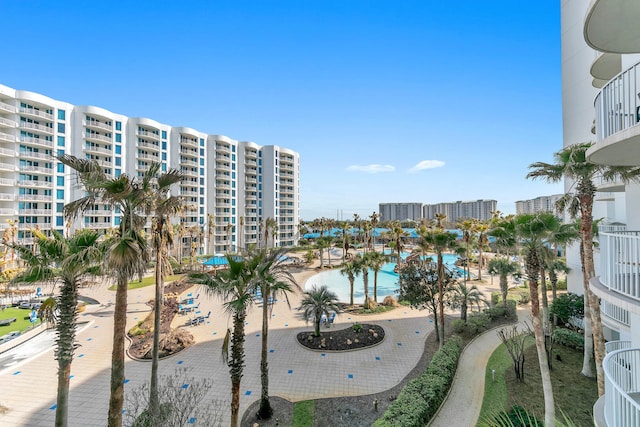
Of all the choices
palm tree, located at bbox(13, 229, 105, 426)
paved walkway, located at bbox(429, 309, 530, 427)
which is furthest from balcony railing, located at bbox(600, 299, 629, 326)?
palm tree, located at bbox(13, 229, 105, 426)

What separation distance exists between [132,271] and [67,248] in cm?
239

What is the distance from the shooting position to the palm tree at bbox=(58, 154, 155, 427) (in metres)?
7.56

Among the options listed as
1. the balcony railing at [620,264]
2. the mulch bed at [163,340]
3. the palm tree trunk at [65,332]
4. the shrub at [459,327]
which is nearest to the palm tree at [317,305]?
the mulch bed at [163,340]

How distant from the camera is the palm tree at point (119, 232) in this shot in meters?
7.56

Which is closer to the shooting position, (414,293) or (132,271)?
(132,271)

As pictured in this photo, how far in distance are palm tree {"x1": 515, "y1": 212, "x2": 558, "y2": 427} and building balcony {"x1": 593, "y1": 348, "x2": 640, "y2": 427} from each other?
3.43 m

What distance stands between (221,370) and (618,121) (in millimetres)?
17761

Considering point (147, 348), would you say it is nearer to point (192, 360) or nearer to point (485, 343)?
point (192, 360)

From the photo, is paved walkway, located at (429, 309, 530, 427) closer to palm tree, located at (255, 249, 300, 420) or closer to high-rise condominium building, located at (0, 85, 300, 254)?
palm tree, located at (255, 249, 300, 420)

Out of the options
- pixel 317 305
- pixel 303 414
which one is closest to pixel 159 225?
pixel 303 414

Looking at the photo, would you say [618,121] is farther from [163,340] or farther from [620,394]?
[163,340]

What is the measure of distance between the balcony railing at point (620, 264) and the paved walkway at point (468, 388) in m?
8.41

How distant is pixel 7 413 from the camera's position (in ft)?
37.6

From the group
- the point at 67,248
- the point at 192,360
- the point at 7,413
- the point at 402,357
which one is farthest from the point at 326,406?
the point at 7,413
